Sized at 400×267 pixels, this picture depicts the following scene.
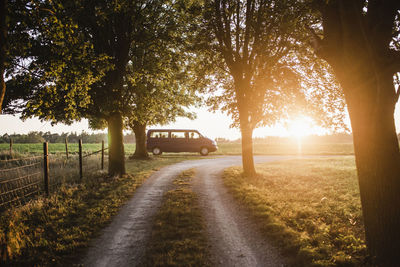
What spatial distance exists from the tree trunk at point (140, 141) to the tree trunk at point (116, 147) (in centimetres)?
935

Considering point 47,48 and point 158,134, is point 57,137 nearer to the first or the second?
point 158,134

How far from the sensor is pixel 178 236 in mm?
4891

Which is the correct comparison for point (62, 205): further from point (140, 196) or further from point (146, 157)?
point (146, 157)

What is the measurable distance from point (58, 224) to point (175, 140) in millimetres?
17799

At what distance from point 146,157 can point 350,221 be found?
56.8ft

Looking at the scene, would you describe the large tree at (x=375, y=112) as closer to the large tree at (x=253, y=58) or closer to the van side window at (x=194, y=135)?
the large tree at (x=253, y=58)

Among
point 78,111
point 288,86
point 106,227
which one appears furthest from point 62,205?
point 288,86

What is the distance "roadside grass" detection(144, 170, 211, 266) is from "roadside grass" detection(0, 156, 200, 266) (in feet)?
4.62

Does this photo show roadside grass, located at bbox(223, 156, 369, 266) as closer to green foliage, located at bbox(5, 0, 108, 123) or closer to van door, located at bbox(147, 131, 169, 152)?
green foliage, located at bbox(5, 0, 108, 123)

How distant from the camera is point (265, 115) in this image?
39.0 ft

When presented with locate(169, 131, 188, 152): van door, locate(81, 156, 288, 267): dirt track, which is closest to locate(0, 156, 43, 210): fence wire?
locate(81, 156, 288, 267): dirt track

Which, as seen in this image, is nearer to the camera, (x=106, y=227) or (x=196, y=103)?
(x=106, y=227)

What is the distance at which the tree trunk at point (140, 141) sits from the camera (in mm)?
20903

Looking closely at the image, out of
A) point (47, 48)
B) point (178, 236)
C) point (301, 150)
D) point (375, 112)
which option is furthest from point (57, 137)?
point (375, 112)
